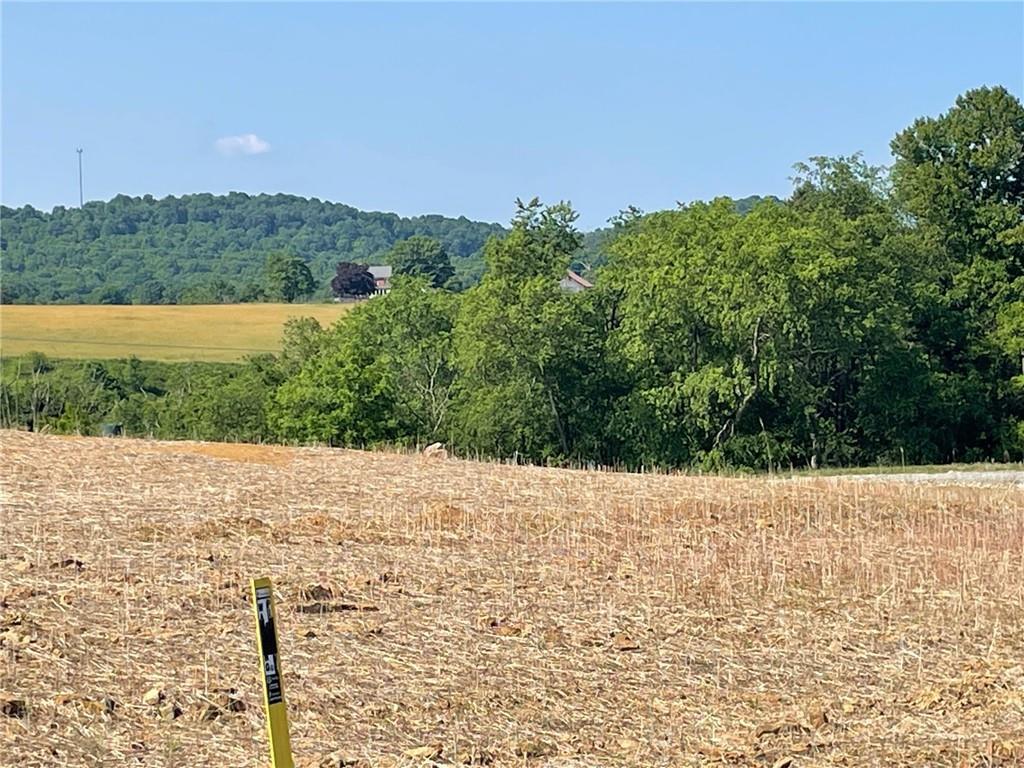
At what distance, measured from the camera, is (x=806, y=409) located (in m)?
52.5

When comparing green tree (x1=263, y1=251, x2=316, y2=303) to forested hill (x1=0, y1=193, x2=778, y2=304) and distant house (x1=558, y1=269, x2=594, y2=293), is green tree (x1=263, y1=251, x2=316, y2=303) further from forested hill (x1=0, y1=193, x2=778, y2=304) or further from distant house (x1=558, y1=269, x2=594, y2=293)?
distant house (x1=558, y1=269, x2=594, y2=293)

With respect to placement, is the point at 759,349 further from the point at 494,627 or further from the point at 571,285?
the point at 494,627

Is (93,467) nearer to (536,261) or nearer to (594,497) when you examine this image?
(594,497)

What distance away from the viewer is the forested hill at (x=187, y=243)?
11594 centimetres

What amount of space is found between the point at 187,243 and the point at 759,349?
122 meters

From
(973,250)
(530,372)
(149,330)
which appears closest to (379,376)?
(530,372)

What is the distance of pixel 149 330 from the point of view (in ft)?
288

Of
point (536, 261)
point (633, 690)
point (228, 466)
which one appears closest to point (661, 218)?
point (536, 261)

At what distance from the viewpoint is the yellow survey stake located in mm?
6148

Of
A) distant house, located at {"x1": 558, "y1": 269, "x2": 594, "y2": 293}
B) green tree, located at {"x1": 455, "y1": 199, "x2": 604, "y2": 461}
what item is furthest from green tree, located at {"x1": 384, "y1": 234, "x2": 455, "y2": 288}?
green tree, located at {"x1": 455, "y1": 199, "x2": 604, "y2": 461}

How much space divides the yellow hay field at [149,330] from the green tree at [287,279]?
12.3 metres

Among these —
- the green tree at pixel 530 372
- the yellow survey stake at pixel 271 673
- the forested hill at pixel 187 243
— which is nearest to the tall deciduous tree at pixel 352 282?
the forested hill at pixel 187 243

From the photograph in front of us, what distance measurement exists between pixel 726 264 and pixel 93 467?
35.0 m

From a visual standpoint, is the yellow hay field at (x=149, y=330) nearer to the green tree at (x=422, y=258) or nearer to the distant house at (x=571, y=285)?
the green tree at (x=422, y=258)
